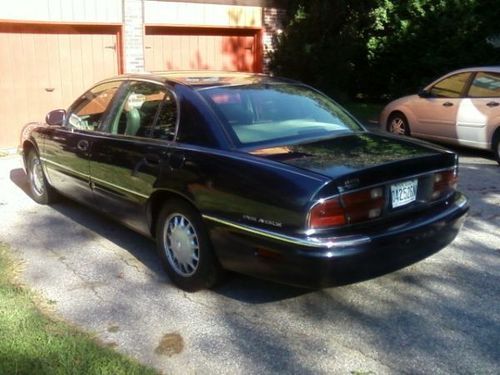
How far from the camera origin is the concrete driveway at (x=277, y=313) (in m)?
3.49

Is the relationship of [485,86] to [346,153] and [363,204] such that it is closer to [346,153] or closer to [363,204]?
[346,153]

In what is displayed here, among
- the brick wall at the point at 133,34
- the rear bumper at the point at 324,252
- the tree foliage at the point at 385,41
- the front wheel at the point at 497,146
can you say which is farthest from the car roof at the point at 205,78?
the tree foliage at the point at 385,41

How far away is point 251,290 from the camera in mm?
4469

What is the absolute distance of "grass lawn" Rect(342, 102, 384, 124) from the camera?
14373 mm

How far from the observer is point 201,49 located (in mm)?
12328

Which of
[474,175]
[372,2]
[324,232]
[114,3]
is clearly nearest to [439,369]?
[324,232]

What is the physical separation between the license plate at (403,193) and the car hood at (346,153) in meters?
0.16

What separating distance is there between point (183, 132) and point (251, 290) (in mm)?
1249

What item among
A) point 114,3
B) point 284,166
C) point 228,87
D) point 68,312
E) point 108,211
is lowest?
point 68,312

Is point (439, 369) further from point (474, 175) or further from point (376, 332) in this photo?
point (474, 175)

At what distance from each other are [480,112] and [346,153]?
583 cm

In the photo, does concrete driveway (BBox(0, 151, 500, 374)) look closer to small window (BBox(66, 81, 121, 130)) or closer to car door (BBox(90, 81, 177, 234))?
car door (BBox(90, 81, 177, 234))

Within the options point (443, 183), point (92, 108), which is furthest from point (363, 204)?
point (92, 108)

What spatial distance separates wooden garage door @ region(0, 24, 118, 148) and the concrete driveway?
5.19m
